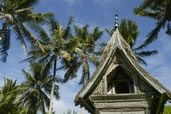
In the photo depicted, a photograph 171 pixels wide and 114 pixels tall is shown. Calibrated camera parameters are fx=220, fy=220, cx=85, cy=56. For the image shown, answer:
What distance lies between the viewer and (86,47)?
A: 36812mm

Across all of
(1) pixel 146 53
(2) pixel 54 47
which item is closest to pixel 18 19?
(2) pixel 54 47

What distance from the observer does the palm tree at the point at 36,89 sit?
38.7 meters

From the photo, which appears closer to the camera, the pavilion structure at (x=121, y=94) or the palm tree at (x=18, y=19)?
the pavilion structure at (x=121, y=94)

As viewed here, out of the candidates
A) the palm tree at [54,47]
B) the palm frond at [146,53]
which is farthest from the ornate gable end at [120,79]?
the palm frond at [146,53]

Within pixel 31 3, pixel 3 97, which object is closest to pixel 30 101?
pixel 3 97

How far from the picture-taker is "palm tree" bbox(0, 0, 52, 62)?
2253cm

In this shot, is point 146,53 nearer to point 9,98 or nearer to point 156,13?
point 156,13

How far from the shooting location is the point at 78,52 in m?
33.2

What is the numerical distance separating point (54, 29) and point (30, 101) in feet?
47.1

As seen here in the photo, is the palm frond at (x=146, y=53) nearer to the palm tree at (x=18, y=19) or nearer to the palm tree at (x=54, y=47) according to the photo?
the palm tree at (x=54, y=47)

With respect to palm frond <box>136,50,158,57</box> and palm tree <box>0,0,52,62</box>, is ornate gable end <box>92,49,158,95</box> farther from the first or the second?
palm frond <box>136,50,158,57</box>

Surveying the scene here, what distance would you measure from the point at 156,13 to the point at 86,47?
13.3m

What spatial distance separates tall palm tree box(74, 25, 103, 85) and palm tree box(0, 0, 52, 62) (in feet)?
33.3

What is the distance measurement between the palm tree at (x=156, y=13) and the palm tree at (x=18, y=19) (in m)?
10.8
